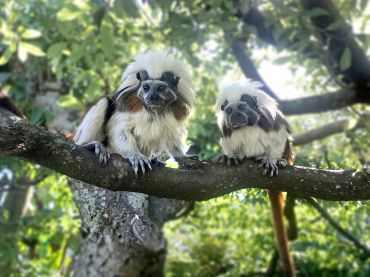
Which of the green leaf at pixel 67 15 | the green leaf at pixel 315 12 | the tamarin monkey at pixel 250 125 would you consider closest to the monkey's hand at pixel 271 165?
the tamarin monkey at pixel 250 125

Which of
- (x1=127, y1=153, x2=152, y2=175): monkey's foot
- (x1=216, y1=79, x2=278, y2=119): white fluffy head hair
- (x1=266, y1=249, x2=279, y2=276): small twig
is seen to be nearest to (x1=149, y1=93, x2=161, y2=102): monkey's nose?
(x1=216, y1=79, x2=278, y2=119): white fluffy head hair

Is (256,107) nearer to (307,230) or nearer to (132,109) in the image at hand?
(132,109)

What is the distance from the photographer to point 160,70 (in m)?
3.10

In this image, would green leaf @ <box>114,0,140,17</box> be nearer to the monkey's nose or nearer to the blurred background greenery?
the blurred background greenery

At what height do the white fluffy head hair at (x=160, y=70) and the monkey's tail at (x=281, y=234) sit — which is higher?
the white fluffy head hair at (x=160, y=70)

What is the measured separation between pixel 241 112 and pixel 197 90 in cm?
104

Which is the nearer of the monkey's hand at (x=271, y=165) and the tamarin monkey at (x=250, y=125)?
the monkey's hand at (x=271, y=165)

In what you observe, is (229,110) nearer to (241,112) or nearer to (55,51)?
(241,112)

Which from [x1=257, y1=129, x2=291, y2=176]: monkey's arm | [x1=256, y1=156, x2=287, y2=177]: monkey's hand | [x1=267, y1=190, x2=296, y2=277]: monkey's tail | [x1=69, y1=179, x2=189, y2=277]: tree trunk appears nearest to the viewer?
[x1=69, y1=179, x2=189, y2=277]: tree trunk

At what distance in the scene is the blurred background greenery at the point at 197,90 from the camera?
13.8ft

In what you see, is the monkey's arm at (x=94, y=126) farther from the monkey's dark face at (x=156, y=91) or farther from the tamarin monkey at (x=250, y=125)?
the tamarin monkey at (x=250, y=125)

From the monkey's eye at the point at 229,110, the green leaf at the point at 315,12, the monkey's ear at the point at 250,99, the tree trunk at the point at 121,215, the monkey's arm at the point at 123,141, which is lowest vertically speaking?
the tree trunk at the point at 121,215

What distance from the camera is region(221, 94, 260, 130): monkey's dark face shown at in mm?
3023

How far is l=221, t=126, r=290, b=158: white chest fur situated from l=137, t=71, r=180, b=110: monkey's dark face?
465mm
